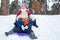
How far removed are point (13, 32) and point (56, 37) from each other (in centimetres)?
51

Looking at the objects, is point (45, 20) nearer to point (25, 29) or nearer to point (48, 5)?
point (25, 29)

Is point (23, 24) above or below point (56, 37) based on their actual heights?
above

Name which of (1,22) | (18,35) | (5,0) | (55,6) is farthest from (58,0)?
(18,35)

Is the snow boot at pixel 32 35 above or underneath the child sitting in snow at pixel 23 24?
underneath

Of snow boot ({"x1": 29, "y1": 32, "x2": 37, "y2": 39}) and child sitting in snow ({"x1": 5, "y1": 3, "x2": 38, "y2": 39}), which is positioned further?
child sitting in snow ({"x1": 5, "y1": 3, "x2": 38, "y2": 39})

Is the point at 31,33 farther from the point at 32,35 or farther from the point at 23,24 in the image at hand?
the point at 23,24

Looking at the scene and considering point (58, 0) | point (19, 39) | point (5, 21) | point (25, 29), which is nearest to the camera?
point (19, 39)

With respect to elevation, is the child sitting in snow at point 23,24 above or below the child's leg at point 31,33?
above

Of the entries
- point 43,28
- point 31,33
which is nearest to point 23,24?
point 31,33

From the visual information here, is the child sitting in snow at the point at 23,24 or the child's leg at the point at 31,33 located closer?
the child's leg at the point at 31,33

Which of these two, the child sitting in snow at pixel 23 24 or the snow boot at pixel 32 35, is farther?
the child sitting in snow at pixel 23 24

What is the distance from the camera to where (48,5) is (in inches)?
189

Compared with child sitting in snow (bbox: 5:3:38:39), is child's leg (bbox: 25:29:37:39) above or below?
below

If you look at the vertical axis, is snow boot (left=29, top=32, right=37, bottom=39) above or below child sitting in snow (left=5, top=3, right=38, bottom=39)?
below
